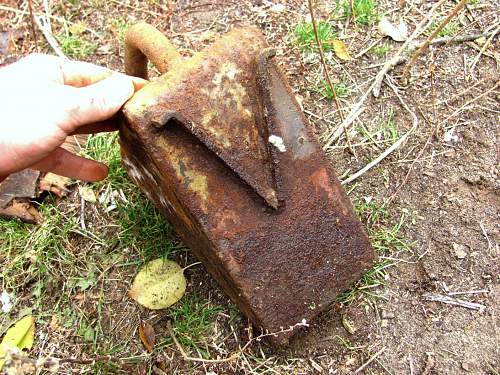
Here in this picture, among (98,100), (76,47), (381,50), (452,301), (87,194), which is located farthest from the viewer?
(76,47)

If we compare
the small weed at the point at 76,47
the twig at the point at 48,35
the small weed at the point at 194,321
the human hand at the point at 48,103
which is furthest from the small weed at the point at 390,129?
the twig at the point at 48,35

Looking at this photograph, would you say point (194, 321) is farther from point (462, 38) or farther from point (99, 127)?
point (462, 38)

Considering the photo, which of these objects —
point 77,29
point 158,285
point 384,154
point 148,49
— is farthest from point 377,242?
point 77,29

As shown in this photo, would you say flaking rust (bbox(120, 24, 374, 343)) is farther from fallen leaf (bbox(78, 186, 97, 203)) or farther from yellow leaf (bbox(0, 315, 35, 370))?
yellow leaf (bbox(0, 315, 35, 370))

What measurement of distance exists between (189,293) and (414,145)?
4.23 feet

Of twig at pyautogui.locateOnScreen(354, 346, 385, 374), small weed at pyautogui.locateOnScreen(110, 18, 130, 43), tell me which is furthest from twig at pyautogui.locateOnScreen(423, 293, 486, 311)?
small weed at pyautogui.locateOnScreen(110, 18, 130, 43)

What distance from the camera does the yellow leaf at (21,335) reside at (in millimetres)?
2490

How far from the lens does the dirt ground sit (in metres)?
2.32

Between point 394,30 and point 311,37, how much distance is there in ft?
1.52

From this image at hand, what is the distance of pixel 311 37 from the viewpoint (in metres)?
3.14

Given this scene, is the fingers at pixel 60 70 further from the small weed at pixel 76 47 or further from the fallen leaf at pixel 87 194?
the small weed at pixel 76 47

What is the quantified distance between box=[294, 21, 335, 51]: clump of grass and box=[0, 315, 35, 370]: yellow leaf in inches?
77.1

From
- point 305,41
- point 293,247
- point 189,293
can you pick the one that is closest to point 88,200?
point 189,293

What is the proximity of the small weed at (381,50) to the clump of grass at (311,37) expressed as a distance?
235 millimetres
